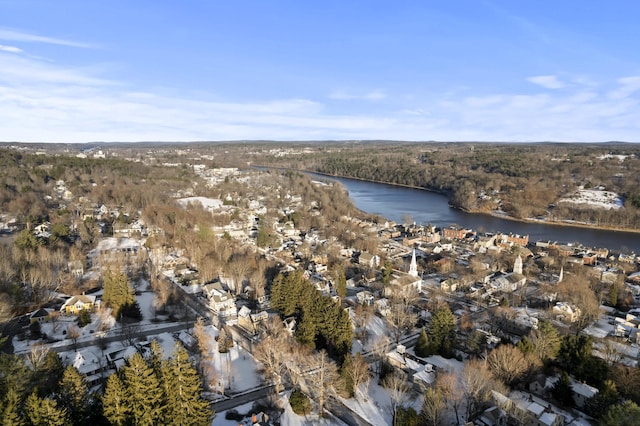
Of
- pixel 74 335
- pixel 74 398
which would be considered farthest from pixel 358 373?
pixel 74 335

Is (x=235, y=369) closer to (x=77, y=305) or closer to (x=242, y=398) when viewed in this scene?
(x=242, y=398)

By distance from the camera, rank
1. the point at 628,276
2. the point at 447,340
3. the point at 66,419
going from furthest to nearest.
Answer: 1. the point at 628,276
2. the point at 447,340
3. the point at 66,419

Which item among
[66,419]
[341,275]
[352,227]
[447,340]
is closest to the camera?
[66,419]

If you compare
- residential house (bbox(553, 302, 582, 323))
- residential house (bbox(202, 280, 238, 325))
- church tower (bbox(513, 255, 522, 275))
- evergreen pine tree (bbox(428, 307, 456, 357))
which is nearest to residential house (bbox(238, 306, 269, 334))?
residential house (bbox(202, 280, 238, 325))

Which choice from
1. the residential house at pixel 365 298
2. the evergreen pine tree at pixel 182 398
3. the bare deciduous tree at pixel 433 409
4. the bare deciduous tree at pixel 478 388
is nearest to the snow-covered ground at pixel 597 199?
the residential house at pixel 365 298

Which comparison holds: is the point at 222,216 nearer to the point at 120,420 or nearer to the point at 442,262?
the point at 442,262

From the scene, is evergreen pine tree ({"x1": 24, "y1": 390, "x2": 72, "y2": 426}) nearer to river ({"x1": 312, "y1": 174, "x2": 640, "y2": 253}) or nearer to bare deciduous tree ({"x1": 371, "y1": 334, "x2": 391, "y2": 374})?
bare deciduous tree ({"x1": 371, "y1": 334, "x2": 391, "y2": 374})

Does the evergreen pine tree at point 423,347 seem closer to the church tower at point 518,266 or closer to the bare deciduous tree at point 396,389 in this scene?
the bare deciduous tree at point 396,389

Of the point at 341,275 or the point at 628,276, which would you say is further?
the point at 628,276

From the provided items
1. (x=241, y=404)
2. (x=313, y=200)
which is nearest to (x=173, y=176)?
(x=313, y=200)
